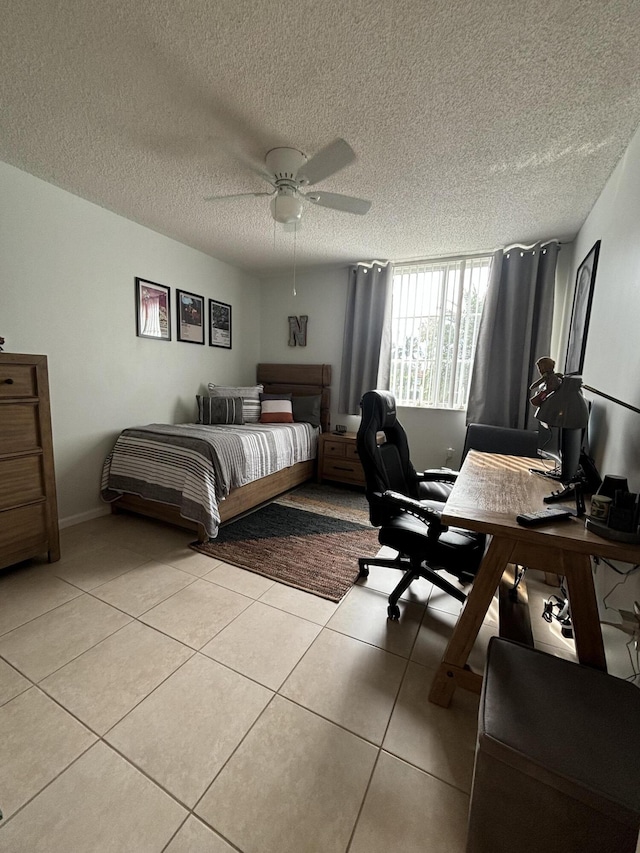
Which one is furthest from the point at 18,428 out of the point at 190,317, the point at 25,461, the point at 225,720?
the point at 190,317

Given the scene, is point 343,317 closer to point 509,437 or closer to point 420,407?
point 420,407

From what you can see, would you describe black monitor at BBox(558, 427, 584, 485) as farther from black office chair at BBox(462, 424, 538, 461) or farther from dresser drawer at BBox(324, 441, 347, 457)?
dresser drawer at BBox(324, 441, 347, 457)

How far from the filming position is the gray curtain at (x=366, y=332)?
3738mm

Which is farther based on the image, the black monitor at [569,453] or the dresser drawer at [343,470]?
the dresser drawer at [343,470]

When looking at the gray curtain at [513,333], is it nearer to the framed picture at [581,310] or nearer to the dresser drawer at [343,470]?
the framed picture at [581,310]

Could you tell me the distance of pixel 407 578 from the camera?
5.99ft

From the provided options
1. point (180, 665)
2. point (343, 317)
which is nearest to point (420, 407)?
point (343, 317)

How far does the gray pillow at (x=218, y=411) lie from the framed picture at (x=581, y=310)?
2937 mm

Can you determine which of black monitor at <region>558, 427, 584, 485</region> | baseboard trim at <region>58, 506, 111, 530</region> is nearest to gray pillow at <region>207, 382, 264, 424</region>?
baseboard trim at <region>58, 506, 111, 530</region>

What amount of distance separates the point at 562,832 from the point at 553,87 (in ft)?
7.96

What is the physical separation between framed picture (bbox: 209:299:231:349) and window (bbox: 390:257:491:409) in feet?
6.31

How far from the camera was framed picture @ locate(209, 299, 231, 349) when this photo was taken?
→ 387 cm

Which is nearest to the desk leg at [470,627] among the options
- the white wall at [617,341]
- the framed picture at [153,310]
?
the white wall at [617,341]

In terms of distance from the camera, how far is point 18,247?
225cm
